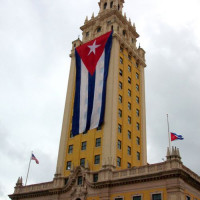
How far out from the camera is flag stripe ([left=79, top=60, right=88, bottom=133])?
63.8 m

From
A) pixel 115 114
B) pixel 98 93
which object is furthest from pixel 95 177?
pixel 98 93

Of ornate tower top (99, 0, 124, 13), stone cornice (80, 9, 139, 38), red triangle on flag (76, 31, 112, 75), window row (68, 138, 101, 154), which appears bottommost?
window row (68, 138, 101, 154)

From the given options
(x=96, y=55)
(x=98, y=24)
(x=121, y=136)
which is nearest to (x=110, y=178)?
(x=121, y=136)

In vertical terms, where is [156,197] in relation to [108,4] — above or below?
below

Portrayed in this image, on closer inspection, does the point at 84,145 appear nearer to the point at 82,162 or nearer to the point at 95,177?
the point at 82,162

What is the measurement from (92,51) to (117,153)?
26552 millimetres

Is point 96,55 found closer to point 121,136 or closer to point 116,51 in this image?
point 116,51

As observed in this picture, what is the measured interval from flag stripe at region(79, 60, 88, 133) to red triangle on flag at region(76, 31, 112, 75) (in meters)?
1.50

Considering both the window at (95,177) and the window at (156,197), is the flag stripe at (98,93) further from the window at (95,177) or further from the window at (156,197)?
the window at (156,197)

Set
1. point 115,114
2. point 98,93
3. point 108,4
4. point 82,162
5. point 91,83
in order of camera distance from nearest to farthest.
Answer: point 82,162 → point 115,114 → point 98,93 → point 91,83 → point 108,4

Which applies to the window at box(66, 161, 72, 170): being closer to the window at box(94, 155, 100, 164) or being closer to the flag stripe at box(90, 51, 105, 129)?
the window at box(94, 155, 100, 164)

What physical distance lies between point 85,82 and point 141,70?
17.8 meters

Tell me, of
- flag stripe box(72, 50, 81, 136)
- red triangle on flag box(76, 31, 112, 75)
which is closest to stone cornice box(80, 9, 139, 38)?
red triangle on flag box(76, 31, 112, 75)

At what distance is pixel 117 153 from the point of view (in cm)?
5834
